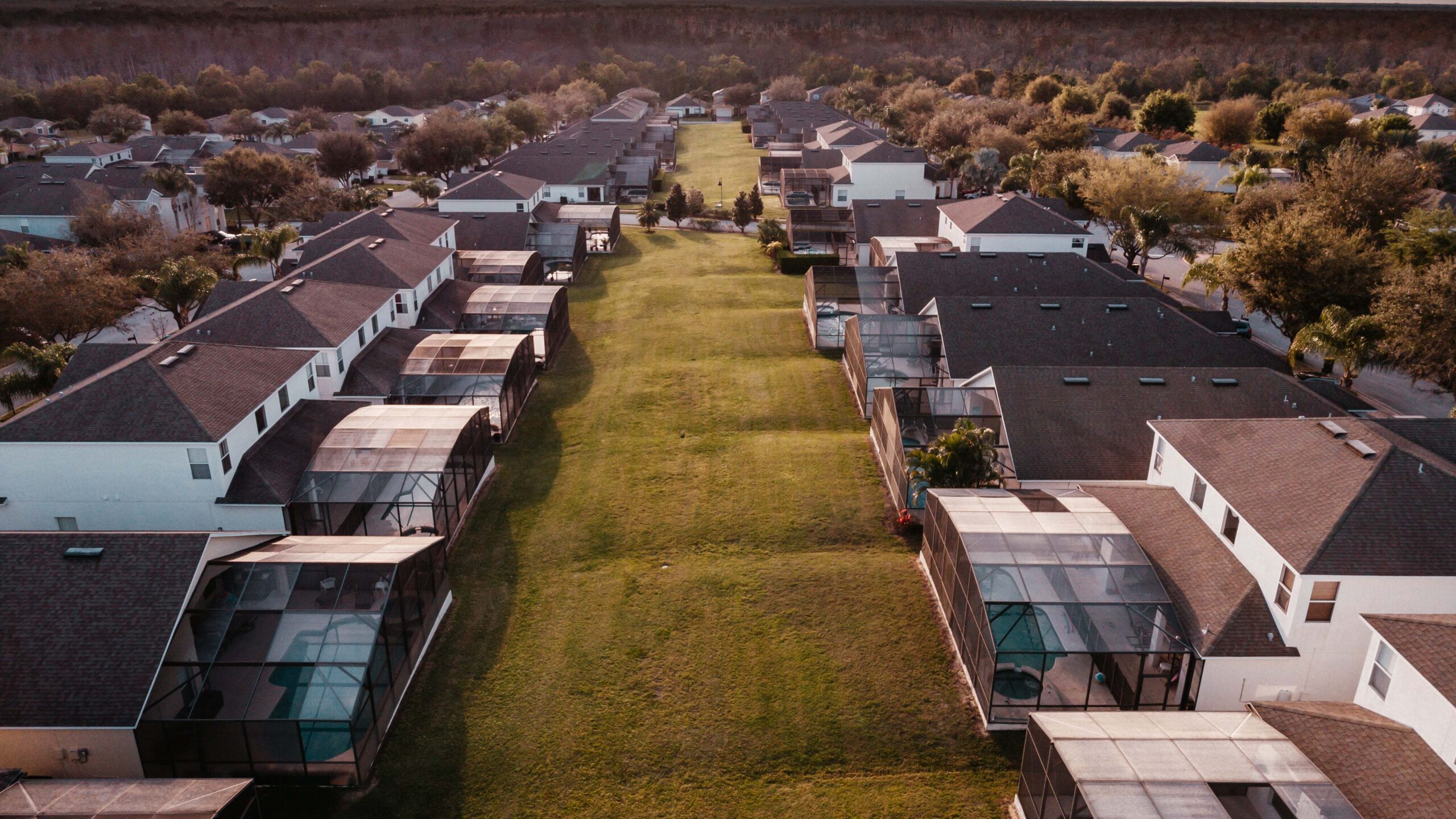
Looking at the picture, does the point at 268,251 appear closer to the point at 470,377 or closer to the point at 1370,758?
the point at 470,377

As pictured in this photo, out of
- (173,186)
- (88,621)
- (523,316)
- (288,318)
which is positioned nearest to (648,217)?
(523,316)

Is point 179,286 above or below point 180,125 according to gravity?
below

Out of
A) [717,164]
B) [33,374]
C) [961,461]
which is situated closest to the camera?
[961,461]

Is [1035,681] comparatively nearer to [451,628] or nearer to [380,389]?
[451,628]

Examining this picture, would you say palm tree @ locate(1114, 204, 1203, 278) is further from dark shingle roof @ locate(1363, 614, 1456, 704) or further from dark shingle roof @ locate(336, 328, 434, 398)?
dark shingle roof @ locate(336, 328, 434, 398)

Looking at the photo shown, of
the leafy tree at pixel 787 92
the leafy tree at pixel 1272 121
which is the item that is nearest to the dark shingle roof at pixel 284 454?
the leafy tree at pixel 1272 121

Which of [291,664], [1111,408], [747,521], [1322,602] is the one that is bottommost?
[747,521]
